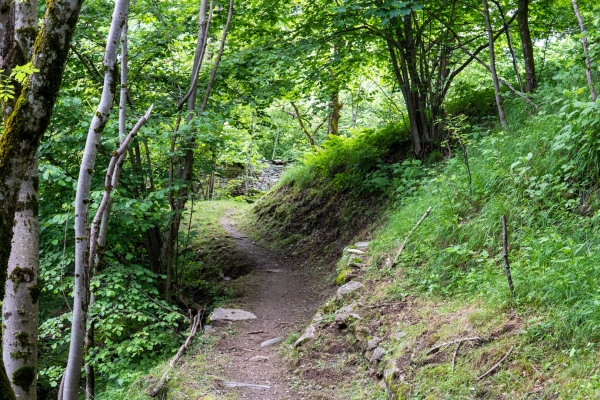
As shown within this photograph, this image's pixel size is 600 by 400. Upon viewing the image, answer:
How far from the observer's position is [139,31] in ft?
26.7

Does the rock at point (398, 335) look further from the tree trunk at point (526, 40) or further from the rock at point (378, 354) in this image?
the tree trunk at point (526, 40)

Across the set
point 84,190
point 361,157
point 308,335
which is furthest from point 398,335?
point 361,157

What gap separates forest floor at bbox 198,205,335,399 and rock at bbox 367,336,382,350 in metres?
0.65

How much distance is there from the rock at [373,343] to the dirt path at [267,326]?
0.77 metres

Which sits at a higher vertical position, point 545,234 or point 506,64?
point 506,64

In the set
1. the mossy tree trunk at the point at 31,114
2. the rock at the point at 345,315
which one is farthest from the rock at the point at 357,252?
the mossy tree trunk at the point at 31,114

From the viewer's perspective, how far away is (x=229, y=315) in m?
7.28

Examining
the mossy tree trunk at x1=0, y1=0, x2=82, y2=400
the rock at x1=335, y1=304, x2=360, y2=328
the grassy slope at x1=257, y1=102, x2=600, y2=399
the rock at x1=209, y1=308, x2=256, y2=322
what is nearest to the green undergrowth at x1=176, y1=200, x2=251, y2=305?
the rock at x1=209, y1=308, x2=256, y2=322

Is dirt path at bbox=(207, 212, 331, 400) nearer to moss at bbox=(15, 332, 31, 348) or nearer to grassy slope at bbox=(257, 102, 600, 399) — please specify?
grassy slope at bbox=(257, 102, 600, 399)

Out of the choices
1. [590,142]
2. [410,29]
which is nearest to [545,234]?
[590,142]

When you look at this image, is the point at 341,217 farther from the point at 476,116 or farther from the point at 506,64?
the point at 506,64

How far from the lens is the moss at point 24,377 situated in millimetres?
3719

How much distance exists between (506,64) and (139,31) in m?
8.43

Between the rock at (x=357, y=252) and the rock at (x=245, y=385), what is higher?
the rock at (x=357, y=252)
